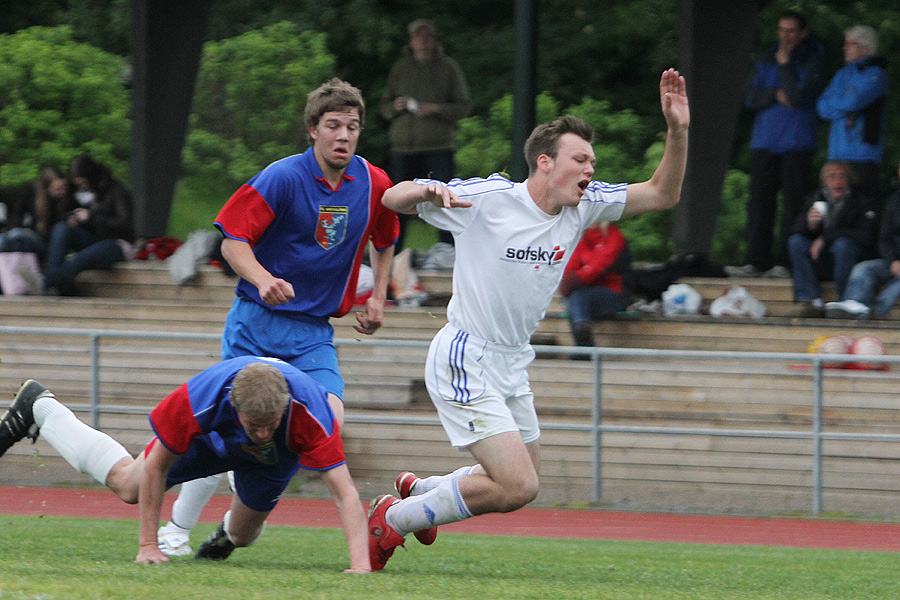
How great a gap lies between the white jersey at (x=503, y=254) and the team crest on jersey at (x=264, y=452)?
40.7 inches

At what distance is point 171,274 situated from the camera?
13.8 m

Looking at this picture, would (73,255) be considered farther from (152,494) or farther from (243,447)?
(243,447)

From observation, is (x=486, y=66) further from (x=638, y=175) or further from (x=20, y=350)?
(x=20, y=350)

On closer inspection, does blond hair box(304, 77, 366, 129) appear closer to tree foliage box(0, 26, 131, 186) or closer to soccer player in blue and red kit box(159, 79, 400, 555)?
soccer player in blue and red kit box(159, 79, 400, 555)

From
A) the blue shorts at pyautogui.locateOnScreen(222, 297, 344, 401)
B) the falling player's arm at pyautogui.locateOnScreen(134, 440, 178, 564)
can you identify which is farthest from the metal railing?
the falling player's arm at pyautogui.locateOnScreen(134, 440, 178, 564)

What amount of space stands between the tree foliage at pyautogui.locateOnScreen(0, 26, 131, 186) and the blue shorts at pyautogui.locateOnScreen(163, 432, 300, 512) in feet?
53.3

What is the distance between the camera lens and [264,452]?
5.77 m

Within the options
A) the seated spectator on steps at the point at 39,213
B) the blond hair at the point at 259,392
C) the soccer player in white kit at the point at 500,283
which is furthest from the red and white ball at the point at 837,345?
the seated spectator on steps at the point at 39,213

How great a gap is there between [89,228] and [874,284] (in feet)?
25.2

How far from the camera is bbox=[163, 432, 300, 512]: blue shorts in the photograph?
235 inches

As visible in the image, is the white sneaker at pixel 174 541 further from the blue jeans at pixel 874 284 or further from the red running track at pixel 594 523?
the blue jeans at pixel 874 284

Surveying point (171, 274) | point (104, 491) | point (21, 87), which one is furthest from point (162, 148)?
point (21, 87)

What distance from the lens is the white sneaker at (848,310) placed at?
11430 millimetres

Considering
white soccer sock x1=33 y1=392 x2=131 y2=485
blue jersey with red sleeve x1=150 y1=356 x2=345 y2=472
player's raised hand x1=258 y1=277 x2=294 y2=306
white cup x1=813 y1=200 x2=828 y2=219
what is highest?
white cup x1=813 y1=200 x2=828 y2=219
